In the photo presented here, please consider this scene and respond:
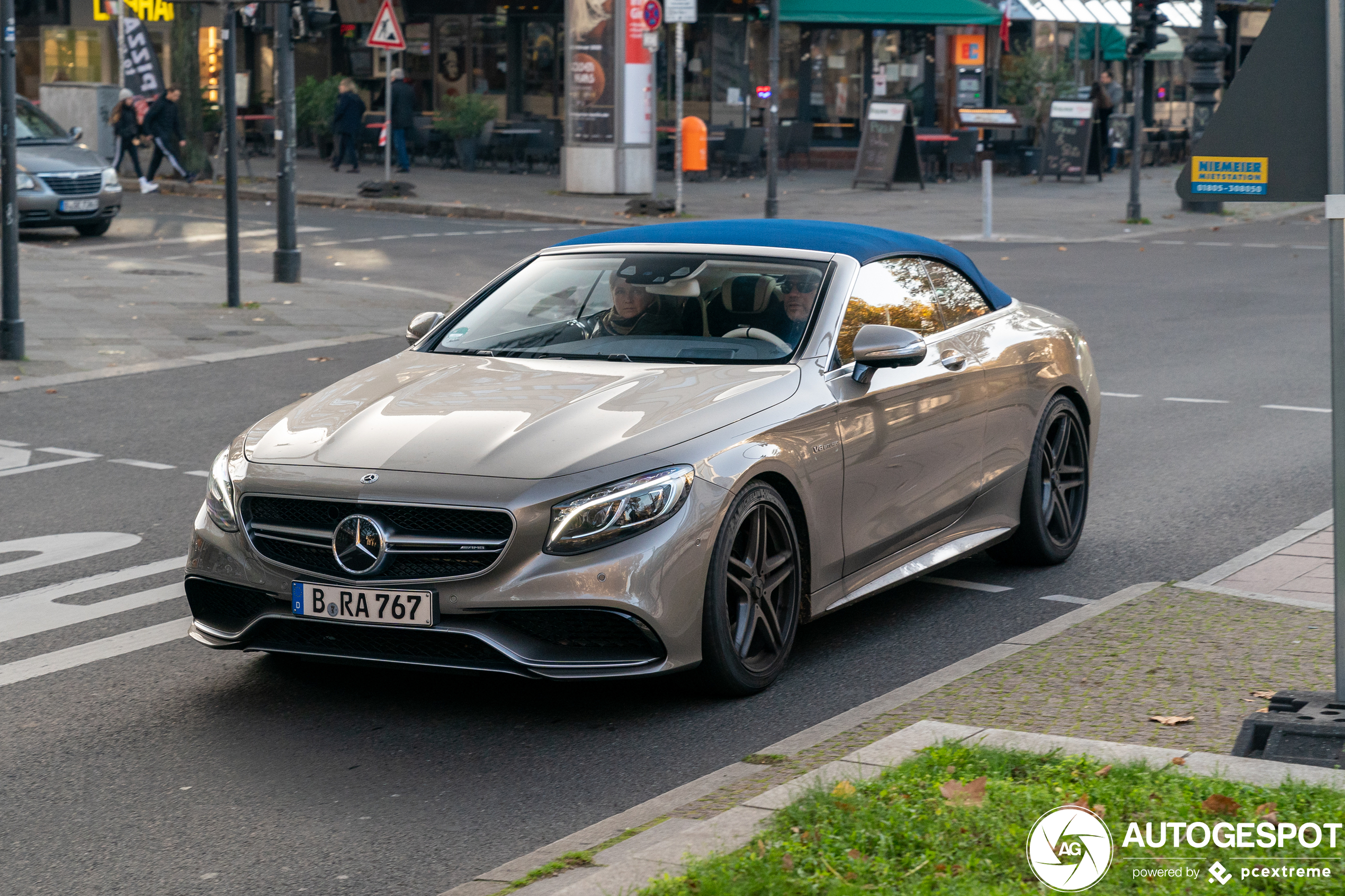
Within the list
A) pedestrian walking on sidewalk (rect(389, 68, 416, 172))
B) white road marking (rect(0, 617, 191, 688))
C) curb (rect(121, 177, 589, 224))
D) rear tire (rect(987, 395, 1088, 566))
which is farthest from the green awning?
white road marking (rect(0, 617, 191, 688))

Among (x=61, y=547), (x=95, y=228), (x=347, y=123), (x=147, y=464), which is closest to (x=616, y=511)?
(x=61, y=547)

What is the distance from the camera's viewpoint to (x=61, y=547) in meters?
7.73

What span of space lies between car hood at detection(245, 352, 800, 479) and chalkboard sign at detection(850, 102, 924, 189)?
27433mm

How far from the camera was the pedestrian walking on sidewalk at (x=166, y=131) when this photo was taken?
3108 cm

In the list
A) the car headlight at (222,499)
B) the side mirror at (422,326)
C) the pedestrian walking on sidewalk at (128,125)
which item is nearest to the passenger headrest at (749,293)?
the side mirror at (422,326)

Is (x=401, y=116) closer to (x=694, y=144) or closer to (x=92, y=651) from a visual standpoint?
(x=694, y=144)

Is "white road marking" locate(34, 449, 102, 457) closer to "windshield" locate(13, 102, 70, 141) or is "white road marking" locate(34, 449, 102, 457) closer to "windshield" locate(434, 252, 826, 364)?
"windshield" locate(434, 252, 826, 364)

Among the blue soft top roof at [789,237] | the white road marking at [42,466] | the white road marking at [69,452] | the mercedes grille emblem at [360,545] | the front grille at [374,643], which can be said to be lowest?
the front grille at [374,643]

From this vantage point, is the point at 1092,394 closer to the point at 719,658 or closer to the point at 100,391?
the point at 719,658

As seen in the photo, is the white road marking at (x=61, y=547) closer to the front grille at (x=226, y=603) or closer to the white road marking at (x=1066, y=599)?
the front grille at (x=226, y=603)

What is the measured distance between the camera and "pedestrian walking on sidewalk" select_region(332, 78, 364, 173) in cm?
3459

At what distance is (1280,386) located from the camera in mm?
12484

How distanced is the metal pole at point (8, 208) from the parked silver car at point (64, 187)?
9.90 metres

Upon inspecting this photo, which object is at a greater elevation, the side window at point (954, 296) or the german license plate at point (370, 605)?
the side window at point (954, 296)
